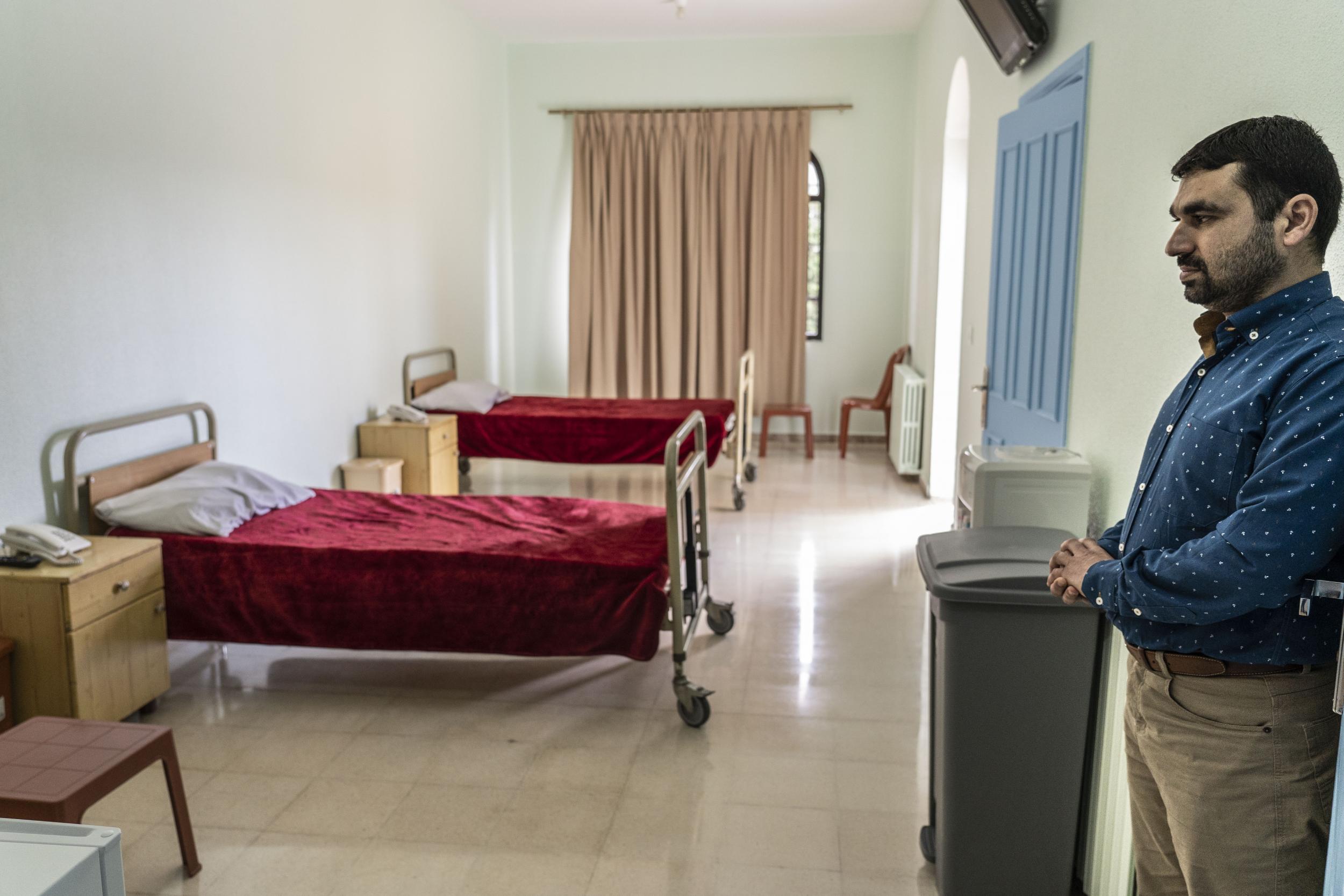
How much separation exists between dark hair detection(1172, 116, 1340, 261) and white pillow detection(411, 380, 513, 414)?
4.98 metres

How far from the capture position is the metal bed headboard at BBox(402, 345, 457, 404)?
19.4 ft

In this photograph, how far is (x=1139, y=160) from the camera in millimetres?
2461

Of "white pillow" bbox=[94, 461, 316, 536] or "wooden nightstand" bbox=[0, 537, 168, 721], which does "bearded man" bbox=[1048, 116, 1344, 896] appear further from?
"white pillow" bbox=[94, 461, 316, 536]

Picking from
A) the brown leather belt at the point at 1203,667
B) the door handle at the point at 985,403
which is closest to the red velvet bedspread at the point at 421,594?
the door handle at the point at 985,403

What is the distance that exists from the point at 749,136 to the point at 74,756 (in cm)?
660

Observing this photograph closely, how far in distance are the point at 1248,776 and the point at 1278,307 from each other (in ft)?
2.01

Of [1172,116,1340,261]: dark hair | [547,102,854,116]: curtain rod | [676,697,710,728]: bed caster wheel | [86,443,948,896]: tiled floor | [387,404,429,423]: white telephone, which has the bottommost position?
[86,443,948,896]: tiled floor

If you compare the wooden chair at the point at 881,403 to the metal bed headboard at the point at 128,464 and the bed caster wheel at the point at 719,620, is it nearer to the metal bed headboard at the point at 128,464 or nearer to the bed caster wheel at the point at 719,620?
the bed caster wheel at the point at 719,620

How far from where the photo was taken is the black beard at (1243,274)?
4.31ft

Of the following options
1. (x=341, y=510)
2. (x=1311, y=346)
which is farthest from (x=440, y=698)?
(x=1311, y=346)

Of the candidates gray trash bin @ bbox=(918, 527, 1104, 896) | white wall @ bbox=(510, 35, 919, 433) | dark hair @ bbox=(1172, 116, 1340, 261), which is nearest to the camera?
dark hair @ bbox=(1172, 116, 1340, 261)

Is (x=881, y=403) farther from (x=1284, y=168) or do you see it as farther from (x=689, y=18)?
(x=1284, y=168)

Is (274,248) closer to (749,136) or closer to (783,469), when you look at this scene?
(783,469)

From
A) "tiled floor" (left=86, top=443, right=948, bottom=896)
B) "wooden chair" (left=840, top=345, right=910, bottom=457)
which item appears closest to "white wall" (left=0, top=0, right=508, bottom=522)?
"tiled floor" (left=86, top=443, right=948, bottom=896)
